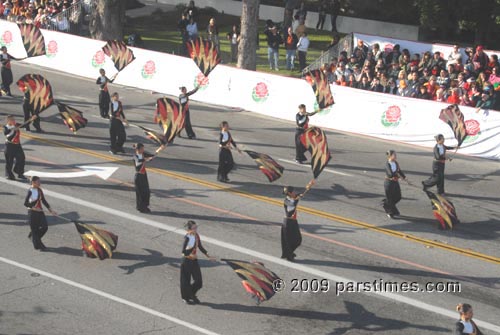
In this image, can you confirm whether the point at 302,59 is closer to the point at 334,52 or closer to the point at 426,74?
the point at 334,52

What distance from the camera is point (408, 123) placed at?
24.8 metres

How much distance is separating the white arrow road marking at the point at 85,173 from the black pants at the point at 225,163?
9.19ft

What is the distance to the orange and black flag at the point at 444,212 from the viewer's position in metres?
17.9

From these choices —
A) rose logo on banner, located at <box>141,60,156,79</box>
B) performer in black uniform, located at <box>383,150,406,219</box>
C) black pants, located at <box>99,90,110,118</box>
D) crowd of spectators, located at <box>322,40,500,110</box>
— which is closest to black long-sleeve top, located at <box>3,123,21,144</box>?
black pants, located at <box>99,90,110,118</box>

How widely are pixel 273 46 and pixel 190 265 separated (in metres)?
19.6

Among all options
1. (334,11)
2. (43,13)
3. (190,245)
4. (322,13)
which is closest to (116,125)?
(190,245)

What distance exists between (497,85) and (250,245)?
12585 millimetres

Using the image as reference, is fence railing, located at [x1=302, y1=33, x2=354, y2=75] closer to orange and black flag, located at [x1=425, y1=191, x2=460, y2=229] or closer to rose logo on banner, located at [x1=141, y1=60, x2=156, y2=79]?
rose logo on banner, located at [x1=141, y1=60, x2=156, y2=79]

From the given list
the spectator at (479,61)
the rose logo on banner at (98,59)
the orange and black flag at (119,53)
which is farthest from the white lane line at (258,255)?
the spectator at (479,61)

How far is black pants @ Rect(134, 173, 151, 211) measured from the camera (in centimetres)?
1809

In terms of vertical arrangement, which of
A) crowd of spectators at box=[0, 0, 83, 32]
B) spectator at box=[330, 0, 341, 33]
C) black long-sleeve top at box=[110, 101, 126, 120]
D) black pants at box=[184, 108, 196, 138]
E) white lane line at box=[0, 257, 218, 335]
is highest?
spectator at box=[330, 0, 341, 33]

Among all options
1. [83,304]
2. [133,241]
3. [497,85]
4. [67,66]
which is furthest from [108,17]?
[83,304]

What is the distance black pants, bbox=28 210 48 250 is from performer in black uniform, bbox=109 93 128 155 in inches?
257

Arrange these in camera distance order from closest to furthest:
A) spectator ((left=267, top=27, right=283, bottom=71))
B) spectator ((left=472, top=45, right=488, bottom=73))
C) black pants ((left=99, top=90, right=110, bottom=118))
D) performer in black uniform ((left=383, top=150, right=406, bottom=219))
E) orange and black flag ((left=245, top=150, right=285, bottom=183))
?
performer in black uniform ((left=383, top=150, right=406, bottom=219)) < orange and black flag ((left=245, top=150, right=285, bottom=183)) < black pants ((left=99, top=90, right=110, bottom=118)) < spectator ((left=472, top=45, right=488, bottom=73)) < spectator ((left=267, top=27, right=283, bottom=71))
